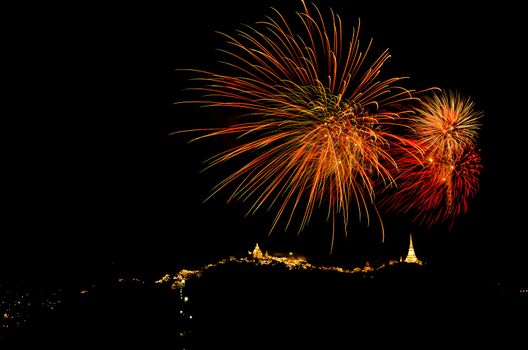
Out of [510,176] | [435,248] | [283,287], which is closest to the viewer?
[283,287]

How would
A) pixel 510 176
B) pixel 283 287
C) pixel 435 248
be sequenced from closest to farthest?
pixel 283 287
pixel 510 176
pixel 435 248

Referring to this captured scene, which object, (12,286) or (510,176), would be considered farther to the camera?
(510,176)

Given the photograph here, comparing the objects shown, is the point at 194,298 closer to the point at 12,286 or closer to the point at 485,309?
the point at 12,286

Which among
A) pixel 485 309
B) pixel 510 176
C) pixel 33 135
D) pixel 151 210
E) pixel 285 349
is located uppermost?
pixel 510 176

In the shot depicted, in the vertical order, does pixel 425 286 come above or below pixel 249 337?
above

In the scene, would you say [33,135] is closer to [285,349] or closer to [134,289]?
[134,289]

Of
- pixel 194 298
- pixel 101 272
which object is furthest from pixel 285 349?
pixel 101 272
